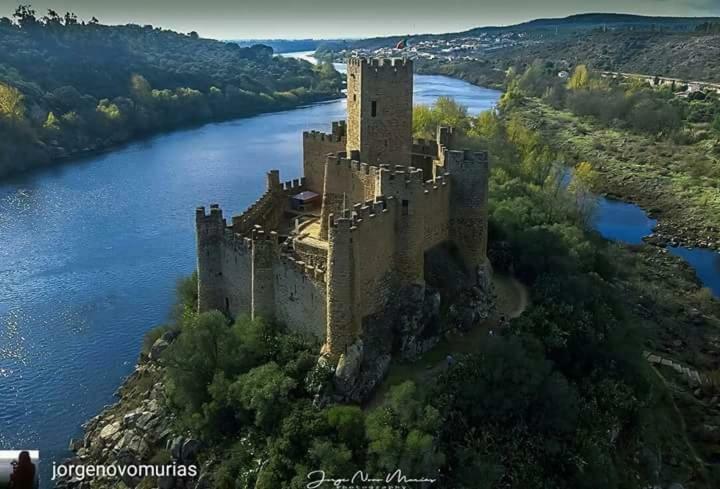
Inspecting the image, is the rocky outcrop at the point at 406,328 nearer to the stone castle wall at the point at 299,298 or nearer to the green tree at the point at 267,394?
the green tree at the point at 267,394

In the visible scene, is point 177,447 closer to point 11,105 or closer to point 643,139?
point 11,105

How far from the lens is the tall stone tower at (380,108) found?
74.2 feet

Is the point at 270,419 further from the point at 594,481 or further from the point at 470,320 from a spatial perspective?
the point at 594,481

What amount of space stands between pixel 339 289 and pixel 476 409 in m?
4.79

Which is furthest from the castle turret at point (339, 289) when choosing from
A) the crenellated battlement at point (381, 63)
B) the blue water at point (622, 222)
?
the blue water at point (622, 222)

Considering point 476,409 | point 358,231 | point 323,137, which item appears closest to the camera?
point 476,409

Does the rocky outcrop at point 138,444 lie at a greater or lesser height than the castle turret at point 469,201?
lesser

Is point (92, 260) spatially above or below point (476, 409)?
below

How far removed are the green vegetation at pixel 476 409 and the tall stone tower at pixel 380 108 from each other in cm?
670

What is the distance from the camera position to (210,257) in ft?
75.3

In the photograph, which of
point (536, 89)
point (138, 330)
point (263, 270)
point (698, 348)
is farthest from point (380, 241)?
point (536, 89)

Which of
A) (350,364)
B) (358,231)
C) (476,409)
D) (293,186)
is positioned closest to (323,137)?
(293,186)

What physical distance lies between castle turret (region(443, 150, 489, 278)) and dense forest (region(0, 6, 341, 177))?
44536 mm

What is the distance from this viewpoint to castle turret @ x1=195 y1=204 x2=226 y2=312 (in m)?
22.5
